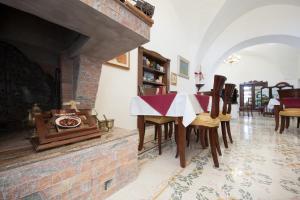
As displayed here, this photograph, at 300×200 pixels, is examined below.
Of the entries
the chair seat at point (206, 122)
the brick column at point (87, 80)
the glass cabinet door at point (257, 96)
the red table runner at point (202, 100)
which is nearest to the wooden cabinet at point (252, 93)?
the glass cabinet door at point (257, 96)

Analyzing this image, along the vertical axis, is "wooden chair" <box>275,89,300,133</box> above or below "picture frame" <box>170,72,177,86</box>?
below

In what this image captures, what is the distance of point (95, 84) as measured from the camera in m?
1.57

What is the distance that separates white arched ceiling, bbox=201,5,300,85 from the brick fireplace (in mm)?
5107

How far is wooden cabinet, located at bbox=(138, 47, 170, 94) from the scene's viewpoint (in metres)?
3.08

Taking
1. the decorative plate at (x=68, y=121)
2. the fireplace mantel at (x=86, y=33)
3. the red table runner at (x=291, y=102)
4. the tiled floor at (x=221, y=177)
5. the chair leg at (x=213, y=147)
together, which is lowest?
the tiled floor at (x=221, y=177)

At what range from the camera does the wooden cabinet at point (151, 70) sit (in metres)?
3.08

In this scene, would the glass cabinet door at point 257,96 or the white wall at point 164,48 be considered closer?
the white wall at point 164,48

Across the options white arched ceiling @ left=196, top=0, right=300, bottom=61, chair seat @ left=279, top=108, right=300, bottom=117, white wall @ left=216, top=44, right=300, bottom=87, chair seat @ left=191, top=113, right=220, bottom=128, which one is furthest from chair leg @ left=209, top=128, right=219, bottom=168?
white wall @ left=216, top=44, right=300, bottom=87

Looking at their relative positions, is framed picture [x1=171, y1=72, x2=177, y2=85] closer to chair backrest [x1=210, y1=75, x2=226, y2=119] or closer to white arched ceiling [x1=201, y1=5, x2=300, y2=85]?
white arched ceiling [x1=201, y1=5, x2=300, y2=85]

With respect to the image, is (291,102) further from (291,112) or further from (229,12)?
(229,12)

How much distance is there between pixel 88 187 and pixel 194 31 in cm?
488

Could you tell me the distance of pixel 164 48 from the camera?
374cm

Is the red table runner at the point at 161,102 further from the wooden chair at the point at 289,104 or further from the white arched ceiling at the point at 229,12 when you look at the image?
Answer: the white arched ceiling at the point at 229,12

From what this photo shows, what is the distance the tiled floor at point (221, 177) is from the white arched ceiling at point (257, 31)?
430 cm
